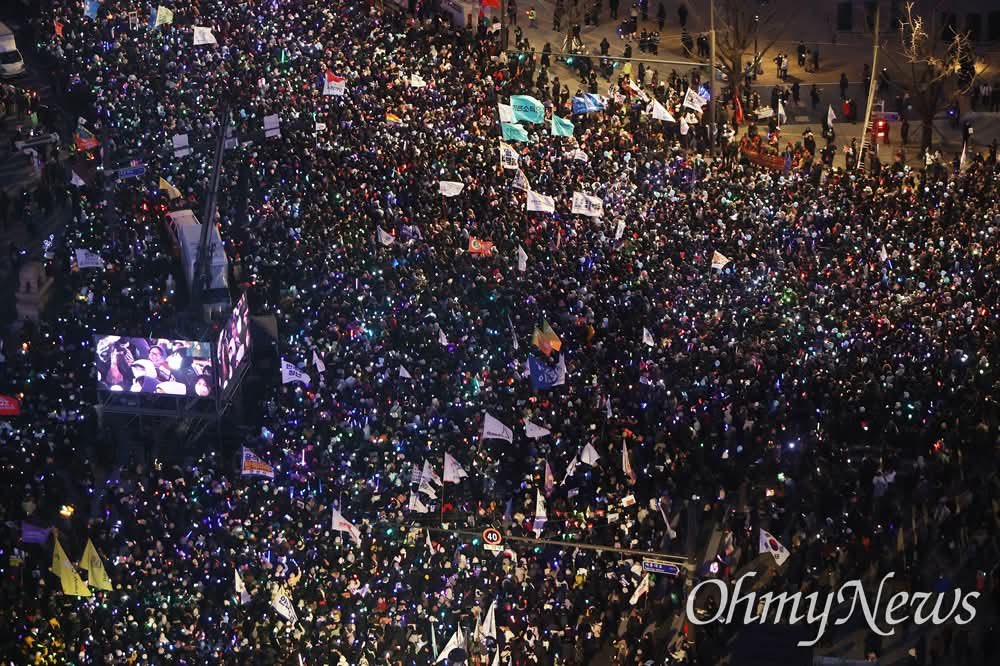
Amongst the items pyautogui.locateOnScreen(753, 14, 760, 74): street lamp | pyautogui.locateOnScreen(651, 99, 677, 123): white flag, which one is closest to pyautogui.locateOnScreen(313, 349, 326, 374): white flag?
pyautogui.locateOnScreen(651, 99, 677, 123): white flag

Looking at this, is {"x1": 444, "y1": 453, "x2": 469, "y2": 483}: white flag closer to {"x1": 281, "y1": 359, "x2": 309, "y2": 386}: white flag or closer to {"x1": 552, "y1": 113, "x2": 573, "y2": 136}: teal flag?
{"x1": 281, "y1": 359, "x2": 309, "y2": 386}: white flag

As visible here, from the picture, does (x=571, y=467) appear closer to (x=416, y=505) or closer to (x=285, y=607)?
(x=416, y=505)

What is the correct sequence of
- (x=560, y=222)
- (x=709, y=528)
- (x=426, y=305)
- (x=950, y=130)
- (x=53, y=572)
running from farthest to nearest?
(x=950, y=130)
(x=560, y=222)
(x=426, y=305)
(x=709, y=528)
(x=53, y=572)

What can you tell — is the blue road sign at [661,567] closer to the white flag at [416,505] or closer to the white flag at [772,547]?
the white flag at [772,547]

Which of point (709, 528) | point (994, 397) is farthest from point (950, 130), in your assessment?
point (709, 528)

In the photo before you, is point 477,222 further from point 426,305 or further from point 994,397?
point 994,397

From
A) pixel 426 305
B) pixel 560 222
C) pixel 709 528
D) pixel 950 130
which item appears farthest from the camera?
pixel 950 130
